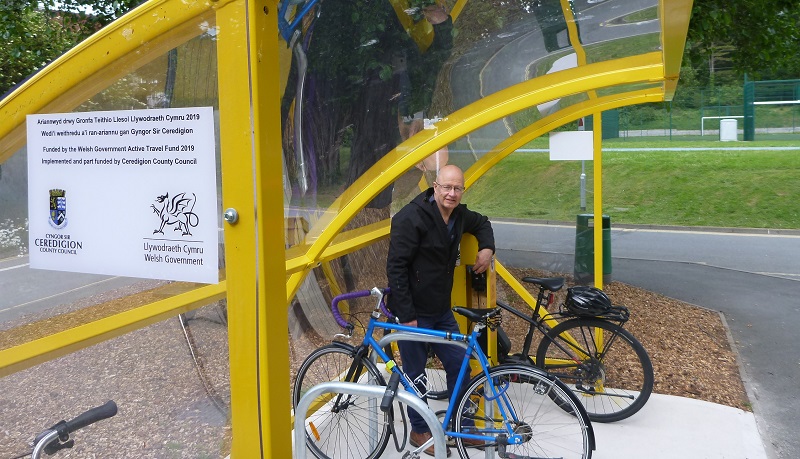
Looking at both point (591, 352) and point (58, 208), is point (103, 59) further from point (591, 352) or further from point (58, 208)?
point (591, 352)

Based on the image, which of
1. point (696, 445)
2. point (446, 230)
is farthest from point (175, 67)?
point (696, 445)

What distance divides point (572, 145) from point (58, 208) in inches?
159

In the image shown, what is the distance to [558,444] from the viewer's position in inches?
167

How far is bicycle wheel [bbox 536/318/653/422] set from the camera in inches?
180

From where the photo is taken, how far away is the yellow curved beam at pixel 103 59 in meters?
1.88

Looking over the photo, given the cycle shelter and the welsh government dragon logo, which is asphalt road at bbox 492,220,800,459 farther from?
the welsh government dragon logo

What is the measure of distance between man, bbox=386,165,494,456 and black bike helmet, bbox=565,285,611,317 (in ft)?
2.99

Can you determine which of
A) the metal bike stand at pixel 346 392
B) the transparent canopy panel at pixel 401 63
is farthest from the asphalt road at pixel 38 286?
the transparent canopy panel at pixel 401 63

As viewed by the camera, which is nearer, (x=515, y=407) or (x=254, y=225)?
(x=254, y=225)

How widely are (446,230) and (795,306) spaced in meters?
6.50

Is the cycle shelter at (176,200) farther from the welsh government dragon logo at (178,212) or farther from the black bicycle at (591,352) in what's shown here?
the black bicycle at (591,352)

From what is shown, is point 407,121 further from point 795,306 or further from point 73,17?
point 795,306

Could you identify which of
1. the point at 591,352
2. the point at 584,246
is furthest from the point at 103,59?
the point at 584,246

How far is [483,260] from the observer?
4.16 metres
